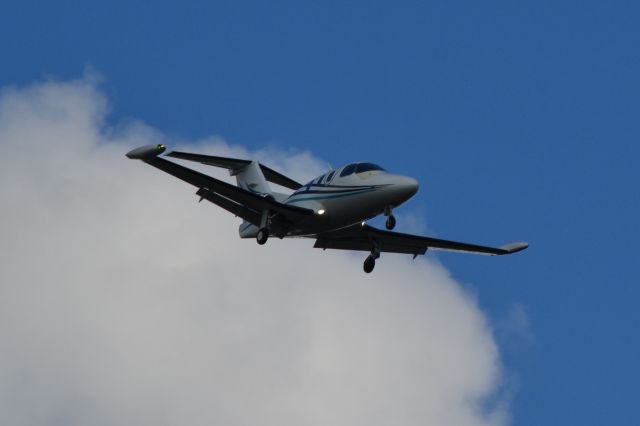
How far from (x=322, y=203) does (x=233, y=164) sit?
6.79 meters

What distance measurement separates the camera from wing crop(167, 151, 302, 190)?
161 ft

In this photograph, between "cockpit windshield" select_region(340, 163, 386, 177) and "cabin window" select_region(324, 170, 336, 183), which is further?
"cabin window" select_region(324, 170, 336, 183)

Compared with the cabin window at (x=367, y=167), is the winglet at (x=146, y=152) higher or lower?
lower

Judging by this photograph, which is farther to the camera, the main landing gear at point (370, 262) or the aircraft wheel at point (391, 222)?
the main landing gear at point (370, 262)

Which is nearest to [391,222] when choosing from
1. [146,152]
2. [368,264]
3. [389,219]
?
[389,219]

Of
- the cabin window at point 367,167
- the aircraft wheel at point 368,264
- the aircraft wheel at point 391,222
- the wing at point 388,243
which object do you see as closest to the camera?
the aircraft wheel at point 391,222

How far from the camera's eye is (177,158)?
160ft

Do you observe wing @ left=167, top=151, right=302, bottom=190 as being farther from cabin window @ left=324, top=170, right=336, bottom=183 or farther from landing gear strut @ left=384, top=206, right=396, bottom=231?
landing gear strut @ left=384, top=206, right=396, bottom=231

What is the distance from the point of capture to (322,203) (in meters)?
45.9

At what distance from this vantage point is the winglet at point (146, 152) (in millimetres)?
40969

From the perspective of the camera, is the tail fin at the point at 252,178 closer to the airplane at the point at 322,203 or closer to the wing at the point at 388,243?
the airplane at the point at 322,203

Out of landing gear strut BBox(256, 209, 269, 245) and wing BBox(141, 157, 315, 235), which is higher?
wing BBox(141, 157, 315, 235)

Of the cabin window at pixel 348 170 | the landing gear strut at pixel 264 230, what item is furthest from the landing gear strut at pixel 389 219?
the landing gear strut at pixel 264 230

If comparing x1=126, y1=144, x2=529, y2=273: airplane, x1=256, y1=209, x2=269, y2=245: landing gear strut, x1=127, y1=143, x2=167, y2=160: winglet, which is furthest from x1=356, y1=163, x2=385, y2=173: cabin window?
x1=127, y1=143, x2=167, y2=160: winglet
